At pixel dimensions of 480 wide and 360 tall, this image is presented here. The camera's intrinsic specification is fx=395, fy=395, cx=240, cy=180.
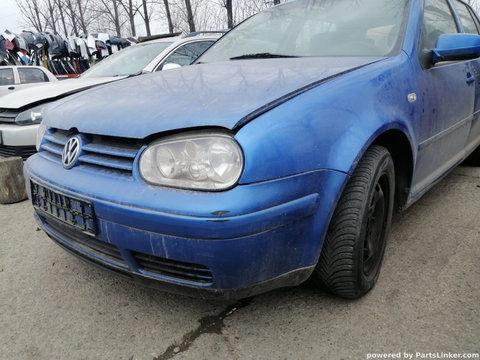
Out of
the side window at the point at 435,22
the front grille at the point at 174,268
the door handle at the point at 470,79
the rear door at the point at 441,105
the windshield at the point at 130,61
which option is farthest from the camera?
the windshield at the point at 130,61

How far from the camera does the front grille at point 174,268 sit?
1.46 m

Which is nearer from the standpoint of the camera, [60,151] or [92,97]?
[60,151]

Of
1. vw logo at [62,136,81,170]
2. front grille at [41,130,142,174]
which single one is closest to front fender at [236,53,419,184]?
front grille at [41,130,142,174]

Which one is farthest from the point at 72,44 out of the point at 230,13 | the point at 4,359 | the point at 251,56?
the point at 4,359

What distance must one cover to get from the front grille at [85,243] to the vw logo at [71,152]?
263 millimetres

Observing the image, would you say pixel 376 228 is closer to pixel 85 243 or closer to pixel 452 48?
pixel 452 48

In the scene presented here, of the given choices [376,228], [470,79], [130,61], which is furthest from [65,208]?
[130,61]

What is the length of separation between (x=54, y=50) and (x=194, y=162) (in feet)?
48.7

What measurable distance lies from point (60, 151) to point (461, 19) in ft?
10.3

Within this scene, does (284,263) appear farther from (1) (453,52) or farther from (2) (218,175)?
(1) (453,52)

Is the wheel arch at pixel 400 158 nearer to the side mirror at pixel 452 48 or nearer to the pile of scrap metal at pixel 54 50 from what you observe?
the side mirror at pixel 452 48

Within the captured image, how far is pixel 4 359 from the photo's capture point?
1.61m

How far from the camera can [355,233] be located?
64.4 inches

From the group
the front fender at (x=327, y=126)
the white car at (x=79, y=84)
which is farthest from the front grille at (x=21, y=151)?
the front fender at (x=327, y=126)
